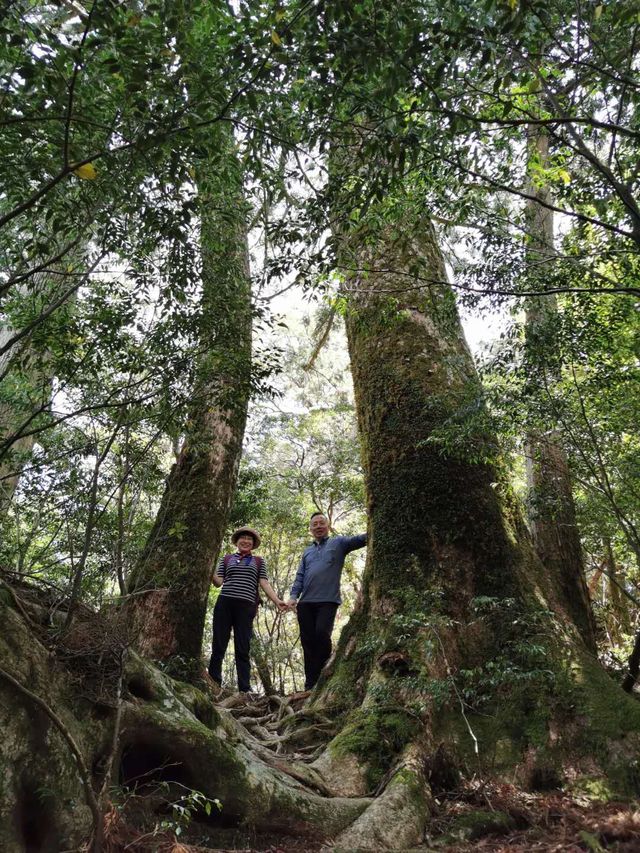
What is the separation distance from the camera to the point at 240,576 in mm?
6402

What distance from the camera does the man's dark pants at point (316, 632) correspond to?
6.43 meters

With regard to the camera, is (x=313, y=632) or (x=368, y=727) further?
(x=313, y=632)

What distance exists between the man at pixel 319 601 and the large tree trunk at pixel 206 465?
45.0 inches

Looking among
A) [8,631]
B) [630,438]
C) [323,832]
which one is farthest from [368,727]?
[630,438]

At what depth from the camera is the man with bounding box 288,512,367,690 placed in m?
6.44

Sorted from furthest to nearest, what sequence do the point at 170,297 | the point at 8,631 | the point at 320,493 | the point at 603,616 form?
the point at 320,493 < the point at 603,616 < the point at 170,297 < the point at 8,631

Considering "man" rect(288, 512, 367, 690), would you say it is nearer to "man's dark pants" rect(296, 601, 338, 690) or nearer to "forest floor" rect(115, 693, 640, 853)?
"man's dark pants" rect(296, 601, 338, 690)

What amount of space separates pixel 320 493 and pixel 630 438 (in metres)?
8.08

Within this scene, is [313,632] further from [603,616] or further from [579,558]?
[603,616]

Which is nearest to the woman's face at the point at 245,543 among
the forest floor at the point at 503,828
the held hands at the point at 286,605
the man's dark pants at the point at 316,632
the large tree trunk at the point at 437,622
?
the held hands at the point at 286,605

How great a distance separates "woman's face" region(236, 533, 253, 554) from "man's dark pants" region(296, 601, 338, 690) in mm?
865

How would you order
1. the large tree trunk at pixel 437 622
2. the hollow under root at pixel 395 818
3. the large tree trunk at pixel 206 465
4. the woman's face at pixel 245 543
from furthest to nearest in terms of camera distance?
the woman's face at pixel 245 543, the large tree trunk at pixel 206 465, the large tree trunk at pixel 437 622, the hollow under root at pixel 395 818

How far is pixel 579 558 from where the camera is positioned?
627 cm

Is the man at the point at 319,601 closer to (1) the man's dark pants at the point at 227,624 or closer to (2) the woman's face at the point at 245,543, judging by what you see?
(1) the man's dark pants at the point at 227,624
